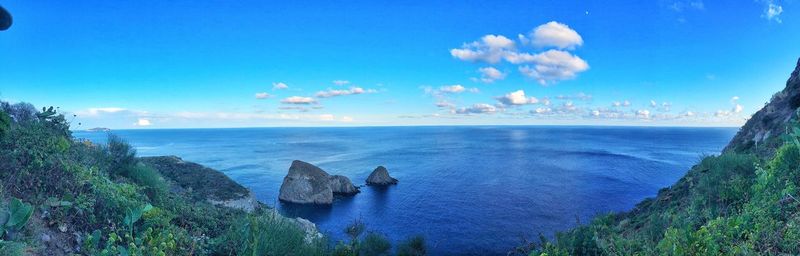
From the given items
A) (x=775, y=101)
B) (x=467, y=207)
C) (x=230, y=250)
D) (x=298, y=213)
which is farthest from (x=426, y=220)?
(x=230, y=250)

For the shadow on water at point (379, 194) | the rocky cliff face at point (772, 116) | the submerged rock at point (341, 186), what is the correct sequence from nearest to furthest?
1. the rocky cliff face at point (772, 116)
2. the shadow on water at point (379, 194)
3. the submerged rock at point (341, 186)

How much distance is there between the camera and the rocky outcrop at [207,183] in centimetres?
3312

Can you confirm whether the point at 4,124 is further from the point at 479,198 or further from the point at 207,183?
the point at 479,198

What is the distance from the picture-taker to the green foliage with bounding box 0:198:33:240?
5.89 m

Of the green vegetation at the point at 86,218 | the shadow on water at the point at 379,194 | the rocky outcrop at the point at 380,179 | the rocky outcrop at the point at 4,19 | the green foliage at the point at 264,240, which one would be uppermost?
the rocky outcrop at the point at 4,19

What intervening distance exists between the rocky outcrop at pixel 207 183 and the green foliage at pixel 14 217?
2716 cm

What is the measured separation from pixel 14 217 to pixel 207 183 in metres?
32.6

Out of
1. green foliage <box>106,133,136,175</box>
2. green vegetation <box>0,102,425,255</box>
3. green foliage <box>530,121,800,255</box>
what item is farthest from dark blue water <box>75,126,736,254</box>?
green foliage <box>530,121,800,255</box>

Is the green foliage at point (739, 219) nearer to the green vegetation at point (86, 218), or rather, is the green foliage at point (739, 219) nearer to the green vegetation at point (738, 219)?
the green vegetation at point (738, 219)

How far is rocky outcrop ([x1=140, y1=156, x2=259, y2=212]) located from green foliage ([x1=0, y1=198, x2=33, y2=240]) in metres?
27.2

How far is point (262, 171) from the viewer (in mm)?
78562

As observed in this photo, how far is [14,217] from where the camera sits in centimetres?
592

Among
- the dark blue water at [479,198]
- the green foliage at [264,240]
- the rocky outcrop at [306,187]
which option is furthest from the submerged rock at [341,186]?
the green foliage at [264,240]

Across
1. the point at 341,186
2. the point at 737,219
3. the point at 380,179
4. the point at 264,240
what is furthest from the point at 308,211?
the point at 737,219
